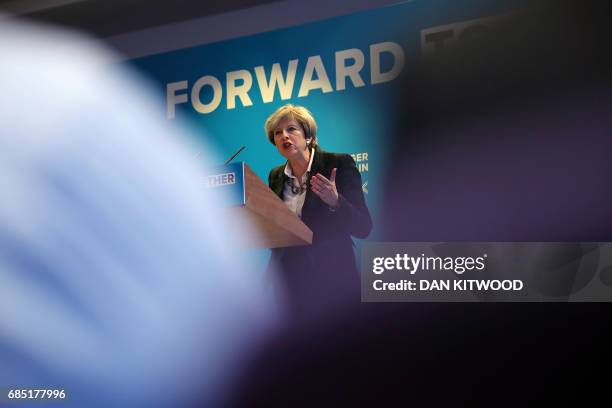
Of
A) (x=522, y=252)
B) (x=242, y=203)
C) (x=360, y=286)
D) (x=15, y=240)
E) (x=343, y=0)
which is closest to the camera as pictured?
(x=242, y=203)

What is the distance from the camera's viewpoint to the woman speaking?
2.53 m

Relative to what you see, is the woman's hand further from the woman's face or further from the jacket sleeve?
the woman's face

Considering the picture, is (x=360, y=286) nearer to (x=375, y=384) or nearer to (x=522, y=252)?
(x=375, y=384)

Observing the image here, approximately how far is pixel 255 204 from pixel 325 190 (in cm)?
57

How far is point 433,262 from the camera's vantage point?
2428 millimetres

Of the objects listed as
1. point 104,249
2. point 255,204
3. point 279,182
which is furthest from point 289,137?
point 104,249

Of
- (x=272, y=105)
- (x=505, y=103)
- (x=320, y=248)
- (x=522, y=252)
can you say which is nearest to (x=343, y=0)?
(x=272, y=105)

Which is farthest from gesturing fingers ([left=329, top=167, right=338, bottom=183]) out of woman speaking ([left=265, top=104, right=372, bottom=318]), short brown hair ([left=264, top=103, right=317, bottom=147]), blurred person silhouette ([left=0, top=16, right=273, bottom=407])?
blurred person silhouette ([left=0, top=16, right=273, bottom=407])

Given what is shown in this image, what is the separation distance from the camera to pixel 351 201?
257 cm

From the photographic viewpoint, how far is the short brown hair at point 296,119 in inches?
105

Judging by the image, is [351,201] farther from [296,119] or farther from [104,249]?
[104,249]

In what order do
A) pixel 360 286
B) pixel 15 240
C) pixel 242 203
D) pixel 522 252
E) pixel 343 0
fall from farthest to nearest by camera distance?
1. pixel 15 240
2. pixel 343 0
3. pixel 360 286
4. pixel 522 252
5. pixel 242 203

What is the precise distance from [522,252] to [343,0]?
4.14 feet

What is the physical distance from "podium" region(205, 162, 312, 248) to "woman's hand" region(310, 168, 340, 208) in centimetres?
14
